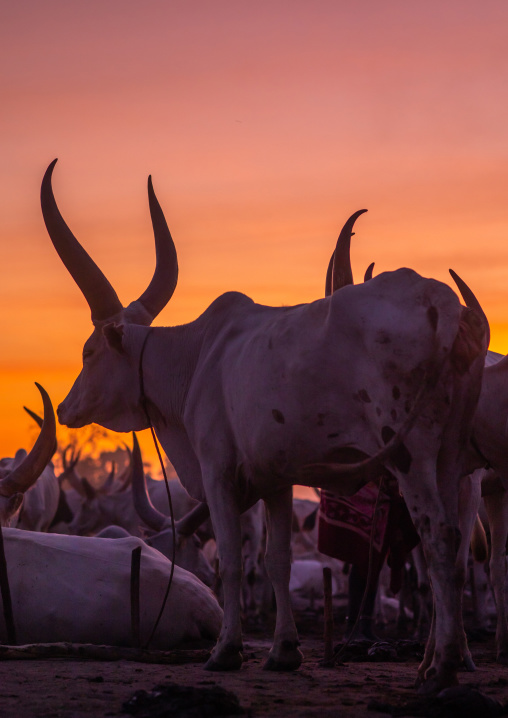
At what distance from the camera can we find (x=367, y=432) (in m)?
5.03

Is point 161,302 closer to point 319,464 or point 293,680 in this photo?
point 319,464

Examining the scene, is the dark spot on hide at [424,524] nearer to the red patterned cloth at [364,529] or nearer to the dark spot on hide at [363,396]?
the dark spot on hide at [363,396]

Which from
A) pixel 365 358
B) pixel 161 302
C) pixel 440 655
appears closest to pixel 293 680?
pixel 440 655

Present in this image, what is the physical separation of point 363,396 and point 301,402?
13.7 inches

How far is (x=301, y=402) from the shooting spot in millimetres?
5191

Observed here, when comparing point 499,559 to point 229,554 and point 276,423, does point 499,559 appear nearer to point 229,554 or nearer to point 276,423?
point 229,554

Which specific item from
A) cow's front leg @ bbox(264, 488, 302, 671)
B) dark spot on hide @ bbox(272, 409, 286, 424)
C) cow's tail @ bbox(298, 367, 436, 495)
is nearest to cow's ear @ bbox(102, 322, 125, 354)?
cow's front leg @ bbox(264, 488, 302, 671)

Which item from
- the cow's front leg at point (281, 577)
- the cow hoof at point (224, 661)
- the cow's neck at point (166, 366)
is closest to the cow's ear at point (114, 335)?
the cow's neck at point (166, 366)

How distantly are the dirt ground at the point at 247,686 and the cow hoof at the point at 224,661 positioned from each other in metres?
0.06

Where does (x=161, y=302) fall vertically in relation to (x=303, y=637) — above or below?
above

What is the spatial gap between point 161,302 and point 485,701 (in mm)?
4036

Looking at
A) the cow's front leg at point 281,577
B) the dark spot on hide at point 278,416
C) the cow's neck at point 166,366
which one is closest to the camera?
the dark spot on hide at point 278,416

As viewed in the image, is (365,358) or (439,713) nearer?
(439,713)

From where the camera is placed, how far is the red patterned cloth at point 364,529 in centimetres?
749
